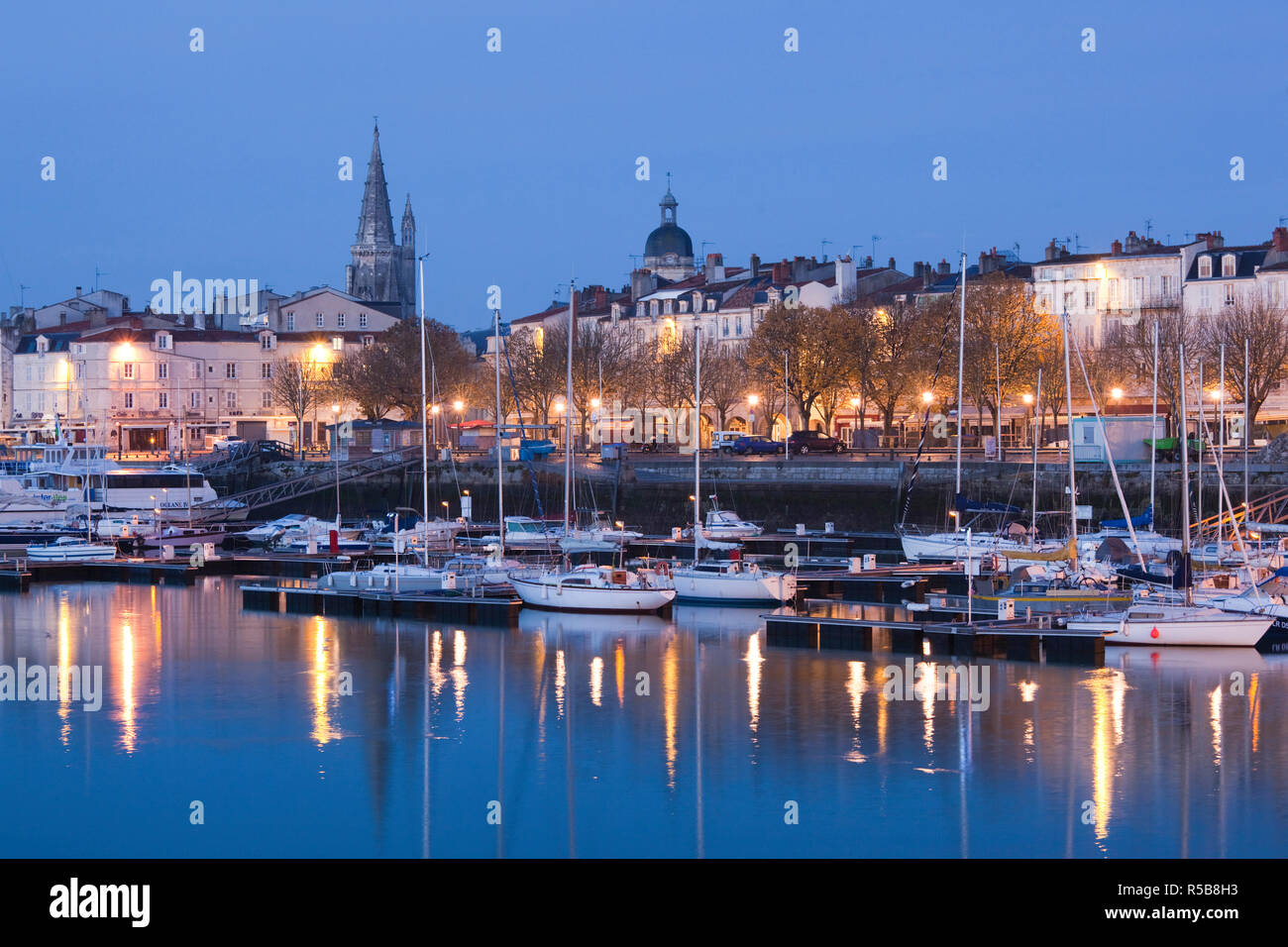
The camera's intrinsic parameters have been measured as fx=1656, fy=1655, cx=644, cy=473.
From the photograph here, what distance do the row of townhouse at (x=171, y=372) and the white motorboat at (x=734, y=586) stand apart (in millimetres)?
50862

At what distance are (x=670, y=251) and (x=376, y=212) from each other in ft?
165

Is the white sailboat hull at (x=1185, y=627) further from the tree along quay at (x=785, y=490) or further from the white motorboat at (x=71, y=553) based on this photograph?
the white motorboat at (x=71, y=553)

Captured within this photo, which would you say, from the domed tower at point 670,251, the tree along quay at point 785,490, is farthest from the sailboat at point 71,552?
the domed tower at point 670,251

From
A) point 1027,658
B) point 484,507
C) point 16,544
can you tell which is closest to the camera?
point 1027,658

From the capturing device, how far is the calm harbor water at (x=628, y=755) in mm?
19469

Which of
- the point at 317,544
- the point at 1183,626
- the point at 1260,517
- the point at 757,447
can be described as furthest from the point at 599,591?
the point at 757,447

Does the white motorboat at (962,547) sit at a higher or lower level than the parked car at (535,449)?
lower

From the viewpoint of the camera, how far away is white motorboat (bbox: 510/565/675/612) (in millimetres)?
36094
